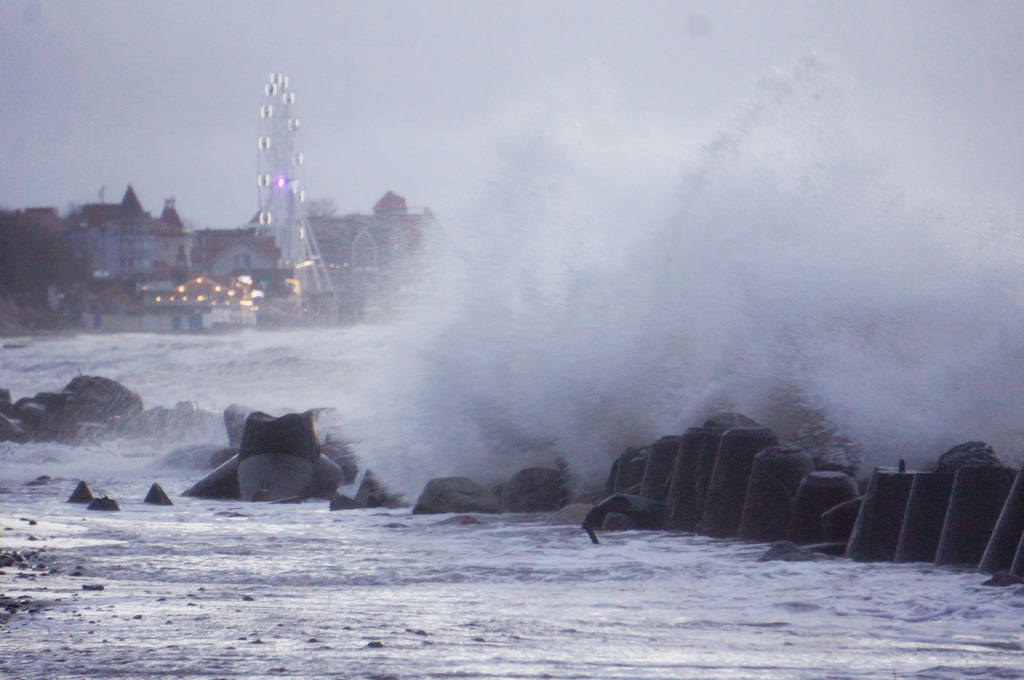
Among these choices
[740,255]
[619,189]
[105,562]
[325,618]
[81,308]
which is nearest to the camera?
[325,618]

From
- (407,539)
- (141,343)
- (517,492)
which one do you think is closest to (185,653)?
(407,539)

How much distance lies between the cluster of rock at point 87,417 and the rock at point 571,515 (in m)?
12.8

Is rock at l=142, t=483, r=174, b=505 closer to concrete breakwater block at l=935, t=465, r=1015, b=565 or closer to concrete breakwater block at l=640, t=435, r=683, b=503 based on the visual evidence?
concrete breakwater block at l=640, t=435, r=683, b=503

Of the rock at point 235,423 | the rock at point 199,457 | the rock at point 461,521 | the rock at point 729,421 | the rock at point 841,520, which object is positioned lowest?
the rock at point 199,457

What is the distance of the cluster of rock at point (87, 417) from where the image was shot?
20.3m

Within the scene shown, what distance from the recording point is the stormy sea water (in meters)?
4.81

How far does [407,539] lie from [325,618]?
124 inches

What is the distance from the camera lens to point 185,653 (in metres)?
4.61

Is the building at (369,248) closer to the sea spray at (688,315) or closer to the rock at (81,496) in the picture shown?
the sea spray at (688,315)

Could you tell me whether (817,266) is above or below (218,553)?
above

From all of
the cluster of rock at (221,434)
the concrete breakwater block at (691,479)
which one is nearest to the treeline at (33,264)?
the cluster of rock at (221,434)

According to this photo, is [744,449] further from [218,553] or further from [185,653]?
[185,653]

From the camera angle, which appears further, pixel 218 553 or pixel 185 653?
pixel 218 553

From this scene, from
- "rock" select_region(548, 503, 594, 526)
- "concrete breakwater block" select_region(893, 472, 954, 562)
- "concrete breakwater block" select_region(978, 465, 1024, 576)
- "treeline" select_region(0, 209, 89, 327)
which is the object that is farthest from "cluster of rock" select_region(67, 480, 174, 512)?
"treeline" select_region(0, 209, 89, 327)
